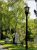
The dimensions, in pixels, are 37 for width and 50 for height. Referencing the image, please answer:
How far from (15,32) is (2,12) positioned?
15.2 inches

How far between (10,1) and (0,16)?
11.5 inches

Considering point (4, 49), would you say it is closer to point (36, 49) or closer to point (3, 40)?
point (3, 40)

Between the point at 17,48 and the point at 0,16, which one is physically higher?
the point at 0,16

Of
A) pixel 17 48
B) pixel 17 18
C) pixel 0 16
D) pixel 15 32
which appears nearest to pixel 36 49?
pixel 17 48

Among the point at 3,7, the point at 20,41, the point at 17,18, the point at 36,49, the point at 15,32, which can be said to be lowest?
the point at 36,49

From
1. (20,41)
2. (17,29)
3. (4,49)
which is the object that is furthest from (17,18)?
(4,49)

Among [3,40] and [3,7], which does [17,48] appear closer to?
[3,40]

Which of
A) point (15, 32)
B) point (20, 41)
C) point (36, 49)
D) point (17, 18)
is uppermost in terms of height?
point (17, 18)

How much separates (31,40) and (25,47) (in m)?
0.15

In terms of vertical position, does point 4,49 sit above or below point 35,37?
below

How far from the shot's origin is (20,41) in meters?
2.06

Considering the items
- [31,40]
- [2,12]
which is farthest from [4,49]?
[2,12]

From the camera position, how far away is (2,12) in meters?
2.08

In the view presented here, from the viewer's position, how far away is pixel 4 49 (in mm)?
2000
